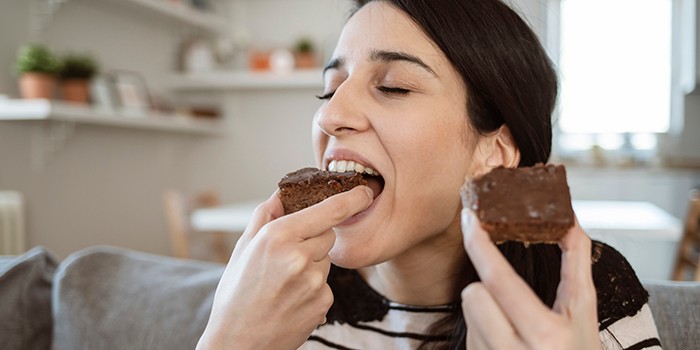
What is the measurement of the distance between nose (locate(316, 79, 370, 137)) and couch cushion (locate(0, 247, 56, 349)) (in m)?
0.82

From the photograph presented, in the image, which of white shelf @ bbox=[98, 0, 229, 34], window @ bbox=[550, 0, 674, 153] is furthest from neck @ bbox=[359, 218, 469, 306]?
window @ bbox=[550, 0, 674, 153]

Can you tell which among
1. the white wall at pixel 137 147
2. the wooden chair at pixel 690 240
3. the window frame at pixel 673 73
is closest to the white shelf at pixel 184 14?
the white wall at pixel 137 147

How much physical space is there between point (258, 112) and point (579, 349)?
15.4 ft

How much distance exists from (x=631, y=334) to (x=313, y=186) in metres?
0.63

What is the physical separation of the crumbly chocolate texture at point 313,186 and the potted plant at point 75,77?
8.75 ft

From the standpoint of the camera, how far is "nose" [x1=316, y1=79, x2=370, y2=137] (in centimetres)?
115

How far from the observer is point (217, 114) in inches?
203

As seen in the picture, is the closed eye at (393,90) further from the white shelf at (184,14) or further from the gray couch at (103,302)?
the white shelf at (184,14)

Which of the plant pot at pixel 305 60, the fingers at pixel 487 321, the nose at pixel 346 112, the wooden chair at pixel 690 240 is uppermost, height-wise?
the plant pot at pixel 305 60

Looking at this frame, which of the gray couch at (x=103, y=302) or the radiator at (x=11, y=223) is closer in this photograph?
the gray couch at (x=103, y=302)

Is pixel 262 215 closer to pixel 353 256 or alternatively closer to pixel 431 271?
pixel 353 256

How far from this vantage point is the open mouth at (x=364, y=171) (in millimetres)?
1190

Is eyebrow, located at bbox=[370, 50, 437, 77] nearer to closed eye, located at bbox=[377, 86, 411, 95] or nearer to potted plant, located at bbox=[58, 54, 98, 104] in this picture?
Answer: closed eye, located at bbox=[377, 86, 411, 95]

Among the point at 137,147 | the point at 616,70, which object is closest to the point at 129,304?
the point at 137,147
